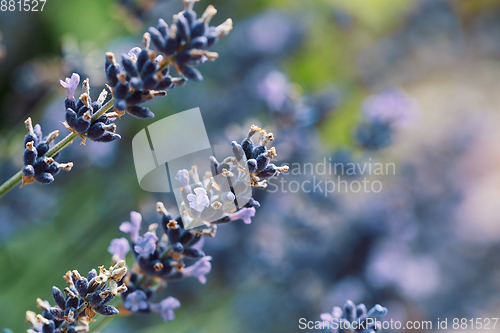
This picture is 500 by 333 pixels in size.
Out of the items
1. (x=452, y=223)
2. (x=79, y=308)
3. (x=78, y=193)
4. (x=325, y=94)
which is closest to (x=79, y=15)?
(x=78, y=193)

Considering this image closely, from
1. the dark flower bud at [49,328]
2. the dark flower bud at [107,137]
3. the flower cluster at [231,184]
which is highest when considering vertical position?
the dark flower bud at [107,137]

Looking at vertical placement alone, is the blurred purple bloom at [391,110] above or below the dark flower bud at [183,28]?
above

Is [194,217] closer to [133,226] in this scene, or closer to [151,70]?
[133,226]

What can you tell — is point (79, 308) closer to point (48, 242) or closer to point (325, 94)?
point (48, 242)

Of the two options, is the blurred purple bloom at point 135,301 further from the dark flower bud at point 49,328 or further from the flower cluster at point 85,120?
the flower cluster at point 85,120

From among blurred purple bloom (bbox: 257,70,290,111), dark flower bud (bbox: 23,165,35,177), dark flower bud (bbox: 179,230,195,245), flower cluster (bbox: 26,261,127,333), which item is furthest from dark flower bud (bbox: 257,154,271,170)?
blurred purple bloom (bbox: 257,70,290,111)

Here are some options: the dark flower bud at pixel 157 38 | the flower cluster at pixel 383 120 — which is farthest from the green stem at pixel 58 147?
the flower cluster at pixel 383 120
